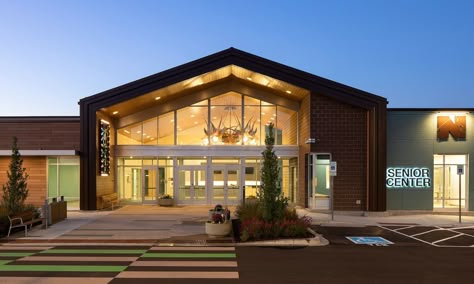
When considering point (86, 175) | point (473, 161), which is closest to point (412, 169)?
point (473, 161)

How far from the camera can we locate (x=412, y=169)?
71.7 ft

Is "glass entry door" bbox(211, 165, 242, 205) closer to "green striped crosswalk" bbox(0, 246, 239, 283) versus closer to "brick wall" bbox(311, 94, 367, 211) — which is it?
"brick wall" bbox(311, 94, 367, 211)

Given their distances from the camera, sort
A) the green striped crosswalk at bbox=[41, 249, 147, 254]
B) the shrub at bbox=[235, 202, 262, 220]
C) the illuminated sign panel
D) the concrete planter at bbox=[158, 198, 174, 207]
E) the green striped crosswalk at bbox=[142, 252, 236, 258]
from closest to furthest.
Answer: the green striped crosswalk at bbox=[142, 252, 236, 258] → the green striped crosswalk at bbox=[41, 249, 147, 254] → the shrub at bbox=[235, 202, 262, 220] → the illuminated sign panel → the concrete planter at bbox=[158, 198, 174, 207]

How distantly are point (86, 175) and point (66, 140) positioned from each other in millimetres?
2555

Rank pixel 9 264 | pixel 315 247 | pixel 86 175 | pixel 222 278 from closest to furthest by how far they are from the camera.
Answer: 1. pixel 222 278
2. pixel 9 264
3. pixel 315 247
4. pixel 86 175

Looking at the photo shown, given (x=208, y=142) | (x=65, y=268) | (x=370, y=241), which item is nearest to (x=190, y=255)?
(x=65, y=268)

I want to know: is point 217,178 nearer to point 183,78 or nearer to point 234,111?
point 234,111

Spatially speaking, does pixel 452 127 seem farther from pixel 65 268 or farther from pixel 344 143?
pixel 65 268

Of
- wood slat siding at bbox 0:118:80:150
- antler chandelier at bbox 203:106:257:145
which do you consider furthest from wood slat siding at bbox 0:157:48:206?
antler chandelier at bbox 203:106:257:145

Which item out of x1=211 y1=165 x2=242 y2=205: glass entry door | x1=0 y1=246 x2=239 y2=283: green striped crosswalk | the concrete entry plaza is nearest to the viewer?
x1=0 y1=246 x2=239 y2=283: green striped crosswalk

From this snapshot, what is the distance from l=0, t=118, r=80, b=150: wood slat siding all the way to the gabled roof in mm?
1879

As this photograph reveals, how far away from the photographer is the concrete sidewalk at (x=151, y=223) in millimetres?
14062

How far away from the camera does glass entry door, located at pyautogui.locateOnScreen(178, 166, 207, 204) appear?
25.5m

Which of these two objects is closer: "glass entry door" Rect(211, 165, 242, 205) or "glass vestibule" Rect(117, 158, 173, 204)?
"glass entry door" Rect(211, 165, 242, 205)
